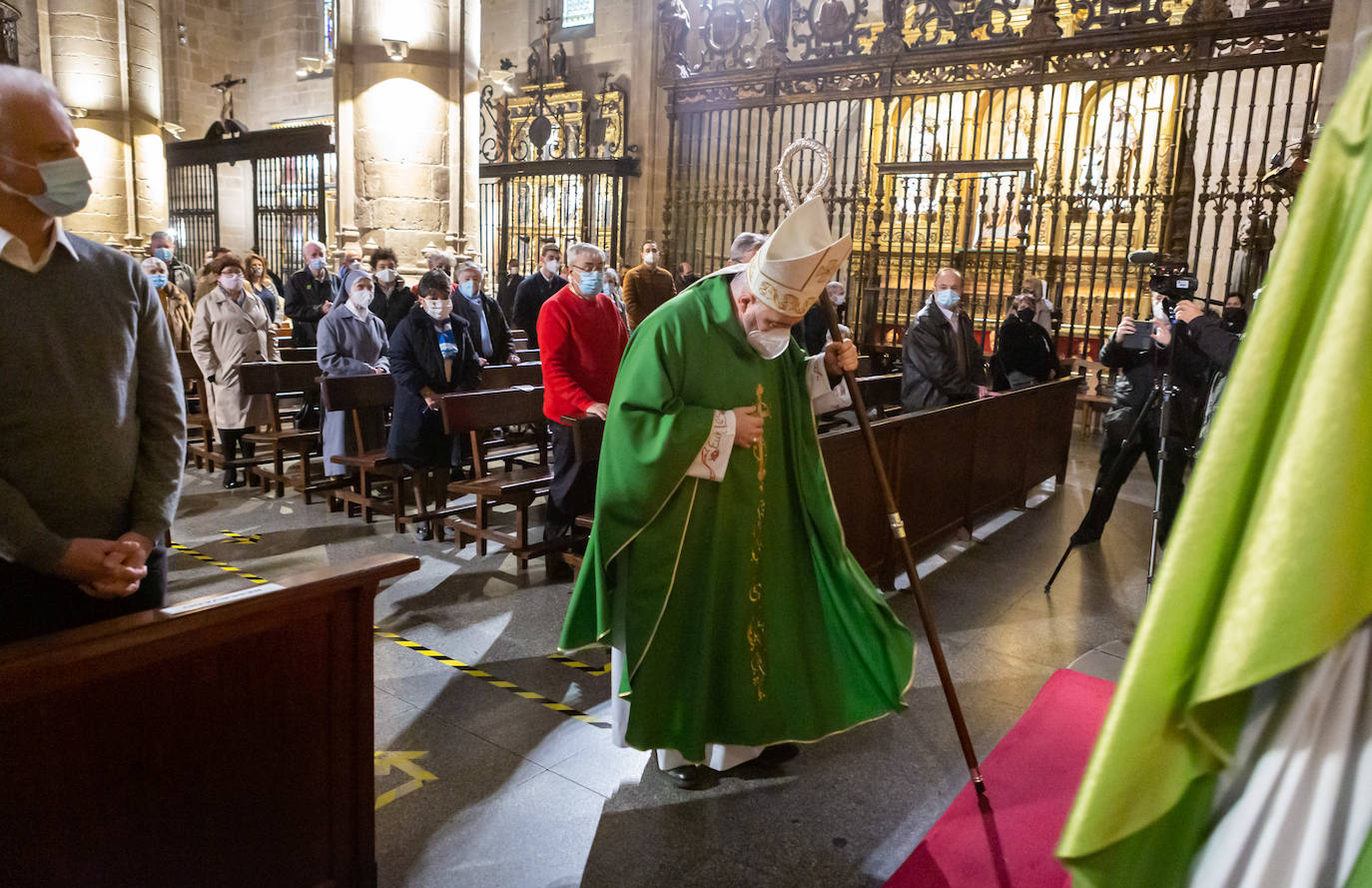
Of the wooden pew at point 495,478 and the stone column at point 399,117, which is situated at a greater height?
the stone column at point 399,117

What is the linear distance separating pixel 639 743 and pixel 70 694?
1.49 m

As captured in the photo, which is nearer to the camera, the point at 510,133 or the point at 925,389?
the point at 925,389

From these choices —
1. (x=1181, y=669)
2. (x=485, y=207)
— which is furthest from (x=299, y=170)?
(x=1181, y=669)

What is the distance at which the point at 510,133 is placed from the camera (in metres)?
15.2

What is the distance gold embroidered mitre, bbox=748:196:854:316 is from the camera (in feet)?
8.12

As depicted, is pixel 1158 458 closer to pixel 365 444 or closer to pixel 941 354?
pixel 941 354

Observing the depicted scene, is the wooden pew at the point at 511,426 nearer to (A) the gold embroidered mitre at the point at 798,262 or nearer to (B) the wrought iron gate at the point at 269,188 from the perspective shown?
(A) the gold embroidered mitre at the point at 798,262

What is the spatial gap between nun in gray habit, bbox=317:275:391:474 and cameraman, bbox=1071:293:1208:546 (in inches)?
185

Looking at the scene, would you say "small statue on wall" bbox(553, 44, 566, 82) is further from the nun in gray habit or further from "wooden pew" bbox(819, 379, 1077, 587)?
"wooden pew" bbox(819, 379, 1077, 587)

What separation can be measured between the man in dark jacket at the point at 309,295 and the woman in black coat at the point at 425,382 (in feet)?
13.3

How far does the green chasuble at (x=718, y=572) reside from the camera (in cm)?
261

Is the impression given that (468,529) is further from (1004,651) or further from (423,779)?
(1004,651)

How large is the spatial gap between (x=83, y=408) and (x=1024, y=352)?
282 inches

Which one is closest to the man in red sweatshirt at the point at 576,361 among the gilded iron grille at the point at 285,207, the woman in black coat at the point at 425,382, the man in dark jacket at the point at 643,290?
the woman in black coat at the point at 425,382
